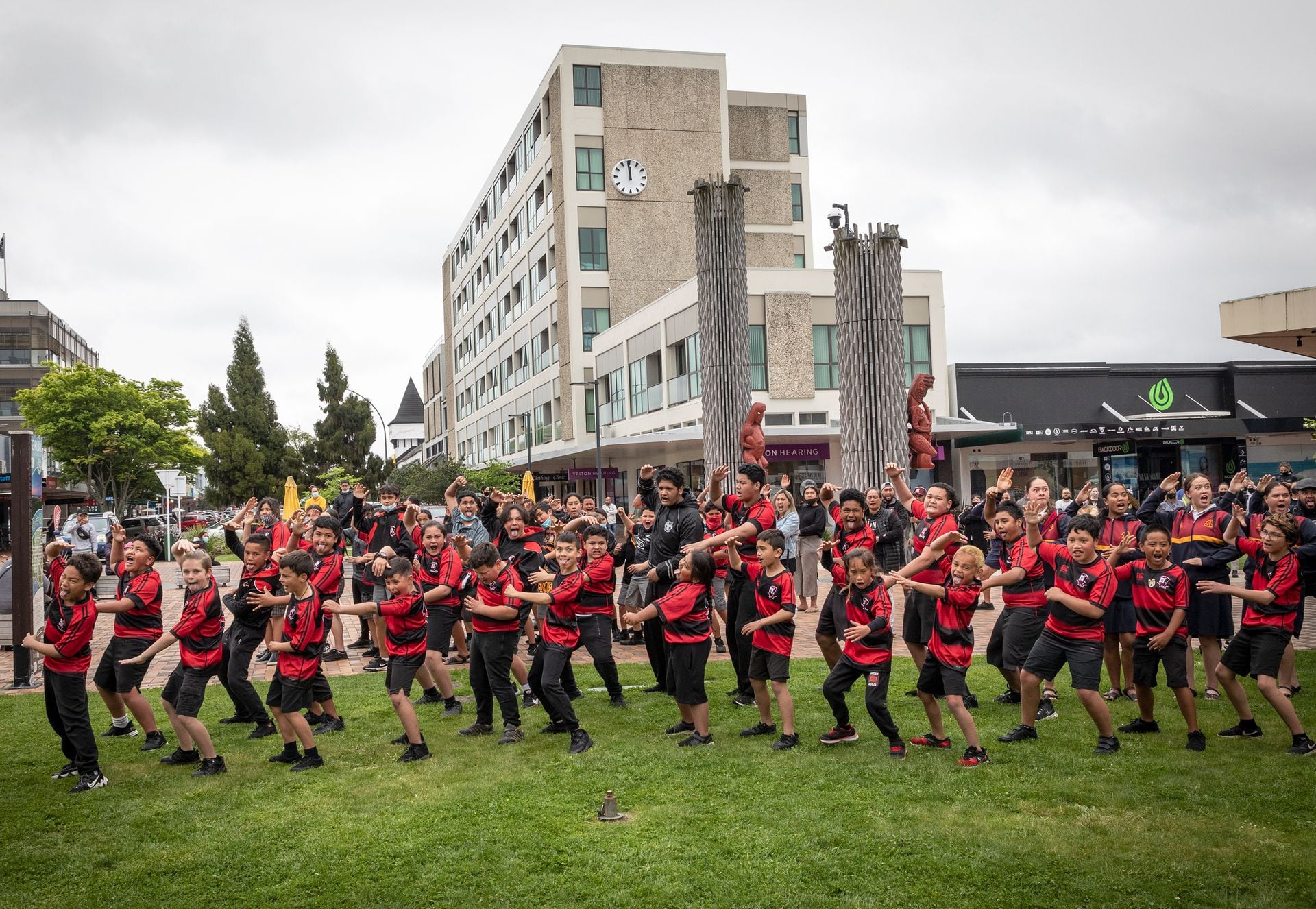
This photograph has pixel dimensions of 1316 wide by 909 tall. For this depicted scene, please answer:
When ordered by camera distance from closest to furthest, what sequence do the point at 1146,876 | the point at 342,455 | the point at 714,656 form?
the point at 1146,876 < the point at 714,656 < the point at 342,455

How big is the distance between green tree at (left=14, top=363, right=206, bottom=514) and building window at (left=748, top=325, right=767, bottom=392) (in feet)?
101

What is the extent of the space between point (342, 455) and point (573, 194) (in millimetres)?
21024

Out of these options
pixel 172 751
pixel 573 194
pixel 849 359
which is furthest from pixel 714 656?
pixel 573 194

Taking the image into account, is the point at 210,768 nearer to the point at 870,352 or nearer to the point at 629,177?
the point at 870,352

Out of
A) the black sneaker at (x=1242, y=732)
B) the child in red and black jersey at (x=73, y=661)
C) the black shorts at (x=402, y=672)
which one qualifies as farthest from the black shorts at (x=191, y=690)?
the black sneaker at (x=1242, y=732)

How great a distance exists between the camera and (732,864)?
5.08 metres

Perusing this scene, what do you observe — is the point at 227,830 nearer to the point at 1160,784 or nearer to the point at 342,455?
the point at 1160,784

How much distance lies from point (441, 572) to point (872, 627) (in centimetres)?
350

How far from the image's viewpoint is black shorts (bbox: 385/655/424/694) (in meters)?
7.18

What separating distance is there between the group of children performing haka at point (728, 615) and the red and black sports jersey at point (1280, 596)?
0.05 feet

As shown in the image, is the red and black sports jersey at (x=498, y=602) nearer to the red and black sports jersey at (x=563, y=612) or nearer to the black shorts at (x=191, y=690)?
the red and black sports jersey at (x=563, y=612)

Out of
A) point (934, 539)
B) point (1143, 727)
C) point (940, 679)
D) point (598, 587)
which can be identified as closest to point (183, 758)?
point (598, 587)

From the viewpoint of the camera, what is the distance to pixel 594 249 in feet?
151

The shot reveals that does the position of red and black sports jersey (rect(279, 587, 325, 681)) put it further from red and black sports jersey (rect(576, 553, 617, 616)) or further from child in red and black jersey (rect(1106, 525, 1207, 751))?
child in red and black jersey (rect(1106, 525, 1207, 751))
